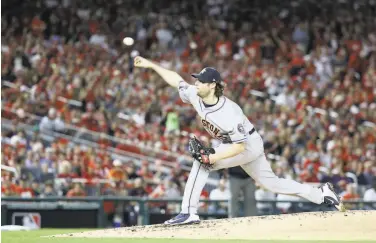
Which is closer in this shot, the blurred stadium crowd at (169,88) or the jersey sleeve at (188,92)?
the jersey sleeve at (188,92)

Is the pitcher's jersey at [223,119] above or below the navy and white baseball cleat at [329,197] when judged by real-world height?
above

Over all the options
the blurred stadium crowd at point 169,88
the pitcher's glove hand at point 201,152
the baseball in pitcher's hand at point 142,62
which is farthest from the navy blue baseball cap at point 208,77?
the blurred stadium crowd at point 169,88

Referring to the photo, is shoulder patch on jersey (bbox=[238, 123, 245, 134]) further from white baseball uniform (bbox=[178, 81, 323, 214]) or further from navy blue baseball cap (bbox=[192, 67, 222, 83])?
navy blue baseball cap (bbox=[192, 67, 222, 83])

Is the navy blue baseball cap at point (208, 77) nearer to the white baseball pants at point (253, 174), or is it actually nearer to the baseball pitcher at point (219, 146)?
the baseball pitcher at point (219, 146)

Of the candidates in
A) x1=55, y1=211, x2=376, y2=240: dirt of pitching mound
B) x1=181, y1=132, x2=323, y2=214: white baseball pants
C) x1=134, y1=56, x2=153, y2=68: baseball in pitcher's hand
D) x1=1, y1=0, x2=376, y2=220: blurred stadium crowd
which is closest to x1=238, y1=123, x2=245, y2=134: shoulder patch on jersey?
x1=181, y1=132, x2=323, y2=214: white baseball pants

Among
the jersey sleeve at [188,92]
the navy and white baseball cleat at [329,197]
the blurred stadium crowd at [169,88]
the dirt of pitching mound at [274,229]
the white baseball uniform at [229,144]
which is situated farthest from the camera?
the blurred stadium crowd at [169,88]

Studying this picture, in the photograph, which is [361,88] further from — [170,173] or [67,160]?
[67,160]

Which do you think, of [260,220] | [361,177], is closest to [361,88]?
[361,177]
